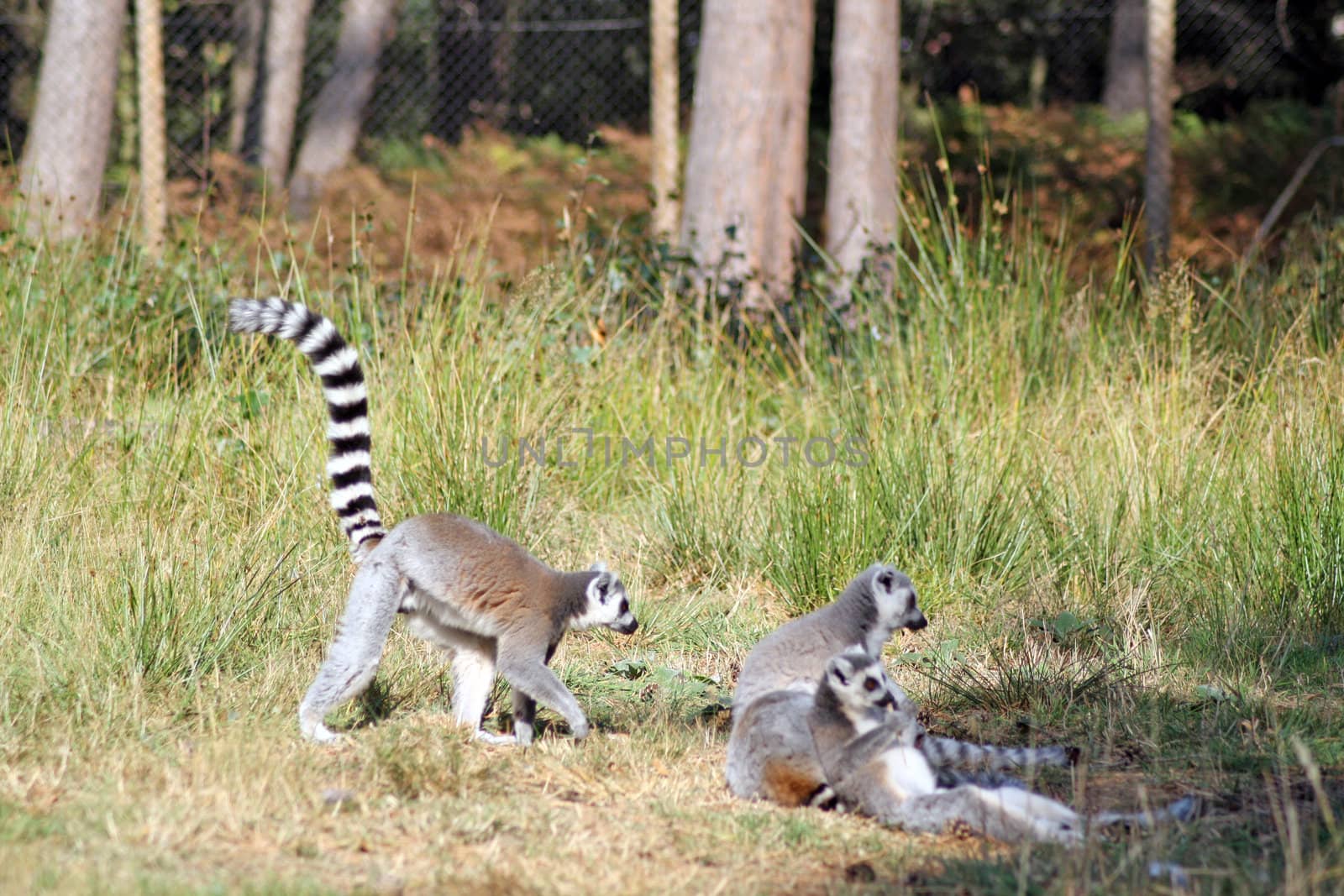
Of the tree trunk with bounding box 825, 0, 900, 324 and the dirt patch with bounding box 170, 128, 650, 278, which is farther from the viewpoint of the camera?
the dirt patch with bounding box 170, 128, 650, 278

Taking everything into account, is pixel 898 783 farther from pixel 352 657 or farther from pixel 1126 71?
pixel 1126 71

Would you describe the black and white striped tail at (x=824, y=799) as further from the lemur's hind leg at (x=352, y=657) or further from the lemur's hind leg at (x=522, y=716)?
the lemur's hind leg at (x=352, y=657)

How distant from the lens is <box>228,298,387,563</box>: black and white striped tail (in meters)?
4.04

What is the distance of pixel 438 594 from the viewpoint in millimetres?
3783

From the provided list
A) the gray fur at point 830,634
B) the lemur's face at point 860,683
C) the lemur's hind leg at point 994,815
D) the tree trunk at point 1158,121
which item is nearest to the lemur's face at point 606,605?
the gray fur at point 830,634

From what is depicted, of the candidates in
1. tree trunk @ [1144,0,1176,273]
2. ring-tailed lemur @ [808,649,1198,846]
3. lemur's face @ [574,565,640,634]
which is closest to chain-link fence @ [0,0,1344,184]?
tree trunk @ [1144,0,1176,273]

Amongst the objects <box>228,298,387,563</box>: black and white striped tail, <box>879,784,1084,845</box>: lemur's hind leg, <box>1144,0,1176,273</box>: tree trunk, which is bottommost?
<box>879,784,1084,845</box>: lemur's hind leg

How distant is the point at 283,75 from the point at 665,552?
14.7m

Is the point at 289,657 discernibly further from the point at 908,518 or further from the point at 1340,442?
the point at 1340,442

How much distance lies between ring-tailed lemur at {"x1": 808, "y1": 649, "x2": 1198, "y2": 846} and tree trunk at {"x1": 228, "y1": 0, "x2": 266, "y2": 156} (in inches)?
716

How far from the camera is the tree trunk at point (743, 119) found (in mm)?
9250

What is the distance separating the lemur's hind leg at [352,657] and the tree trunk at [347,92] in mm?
14174

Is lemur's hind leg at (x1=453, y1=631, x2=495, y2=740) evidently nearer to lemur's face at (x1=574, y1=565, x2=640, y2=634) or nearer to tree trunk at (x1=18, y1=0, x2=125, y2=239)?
lemur's face at (x1=574, y1=565, x2=640, y2=634)

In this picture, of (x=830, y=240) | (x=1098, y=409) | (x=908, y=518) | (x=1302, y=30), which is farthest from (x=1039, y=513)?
(x=1302, y=30)
